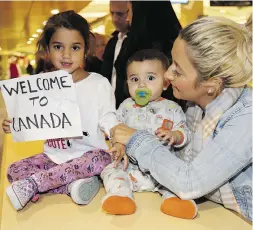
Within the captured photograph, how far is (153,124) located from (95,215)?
0.38 metres

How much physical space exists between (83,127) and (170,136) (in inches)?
13.2

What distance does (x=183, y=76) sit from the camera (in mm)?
1220

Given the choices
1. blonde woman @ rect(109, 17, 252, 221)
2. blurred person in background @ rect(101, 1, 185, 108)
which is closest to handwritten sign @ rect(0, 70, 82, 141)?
blonde woman @ rect(109, 17, 252, 221)

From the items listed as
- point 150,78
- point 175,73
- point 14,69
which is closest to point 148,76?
point 150,78

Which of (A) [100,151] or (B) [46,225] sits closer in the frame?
(B) [46,225]

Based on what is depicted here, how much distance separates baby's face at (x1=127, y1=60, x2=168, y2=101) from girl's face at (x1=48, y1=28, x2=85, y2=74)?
200mm

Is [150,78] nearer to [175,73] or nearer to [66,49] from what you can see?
[175,73]

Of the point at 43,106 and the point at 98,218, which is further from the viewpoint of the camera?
the point at 43,106

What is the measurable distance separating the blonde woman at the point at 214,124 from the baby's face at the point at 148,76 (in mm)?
172

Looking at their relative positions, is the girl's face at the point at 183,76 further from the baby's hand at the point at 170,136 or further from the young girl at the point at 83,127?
the young girl at the point at 83,127

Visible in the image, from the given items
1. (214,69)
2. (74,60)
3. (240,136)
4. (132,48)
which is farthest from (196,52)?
(132,48)

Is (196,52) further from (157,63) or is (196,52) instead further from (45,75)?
(45,75)

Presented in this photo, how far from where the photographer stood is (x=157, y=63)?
1.43 meters

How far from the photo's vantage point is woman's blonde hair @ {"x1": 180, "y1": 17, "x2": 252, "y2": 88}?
3.74 feet
